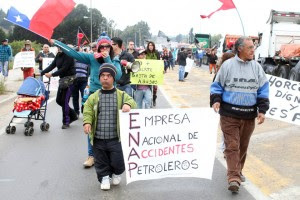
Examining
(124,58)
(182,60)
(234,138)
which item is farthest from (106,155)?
(182,60)

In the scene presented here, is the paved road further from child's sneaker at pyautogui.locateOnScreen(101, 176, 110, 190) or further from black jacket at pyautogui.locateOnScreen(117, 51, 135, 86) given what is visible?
black jacket at pyautogui.locateOnScreen(117, 51, 135, 86)

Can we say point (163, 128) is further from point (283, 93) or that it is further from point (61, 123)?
point (61, 123)

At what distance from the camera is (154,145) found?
543cm

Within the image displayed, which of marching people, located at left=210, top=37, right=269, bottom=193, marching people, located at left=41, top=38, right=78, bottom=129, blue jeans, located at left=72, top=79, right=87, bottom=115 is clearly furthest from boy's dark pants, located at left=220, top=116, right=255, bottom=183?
blue jeans, located at left=72, top=79, right=87, bottom=115

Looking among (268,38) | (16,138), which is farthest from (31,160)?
(268,38)

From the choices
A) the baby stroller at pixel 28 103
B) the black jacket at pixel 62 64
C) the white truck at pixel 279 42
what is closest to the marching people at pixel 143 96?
the black jacket at pixel 62 64

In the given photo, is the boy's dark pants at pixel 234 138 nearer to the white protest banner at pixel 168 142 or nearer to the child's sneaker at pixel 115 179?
the white protest banner at pixel 168 142

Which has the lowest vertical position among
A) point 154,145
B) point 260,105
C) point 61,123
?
point 61,123

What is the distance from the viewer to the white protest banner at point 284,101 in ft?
23.7

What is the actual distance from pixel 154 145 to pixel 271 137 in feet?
12.9

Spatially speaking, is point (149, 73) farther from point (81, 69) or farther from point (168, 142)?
point (168, 142)

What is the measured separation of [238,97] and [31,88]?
477 cm

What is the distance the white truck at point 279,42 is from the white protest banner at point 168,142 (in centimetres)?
1396

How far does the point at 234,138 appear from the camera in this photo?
17.6 feet
